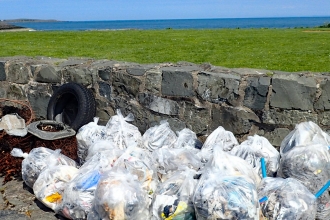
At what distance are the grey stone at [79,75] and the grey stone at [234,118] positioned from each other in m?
1.68

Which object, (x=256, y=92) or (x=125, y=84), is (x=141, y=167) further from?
(x=125, y=84)

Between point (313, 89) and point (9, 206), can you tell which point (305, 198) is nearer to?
point (313, 89)

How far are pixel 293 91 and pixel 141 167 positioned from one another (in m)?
1.75

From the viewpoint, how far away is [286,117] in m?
4.73

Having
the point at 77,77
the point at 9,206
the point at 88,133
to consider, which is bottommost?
the point at 9,206

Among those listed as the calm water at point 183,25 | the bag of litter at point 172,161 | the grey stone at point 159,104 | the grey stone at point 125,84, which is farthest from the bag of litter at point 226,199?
the calm water at point 183,25

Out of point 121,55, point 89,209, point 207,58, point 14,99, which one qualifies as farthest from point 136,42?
point 89,209

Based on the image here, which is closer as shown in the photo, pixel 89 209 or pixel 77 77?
pixel 89 209

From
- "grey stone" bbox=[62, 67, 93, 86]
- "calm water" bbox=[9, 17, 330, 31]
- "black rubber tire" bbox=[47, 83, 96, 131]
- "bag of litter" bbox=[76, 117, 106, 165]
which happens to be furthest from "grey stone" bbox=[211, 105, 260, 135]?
"calm water" bbox=[9, 17, 330, 31]

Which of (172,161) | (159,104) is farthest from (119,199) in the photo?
(159,104)

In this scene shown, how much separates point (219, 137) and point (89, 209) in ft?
5.47

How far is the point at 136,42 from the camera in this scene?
11.0m

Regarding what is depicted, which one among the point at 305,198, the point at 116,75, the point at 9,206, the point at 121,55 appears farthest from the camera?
the point at 121,55

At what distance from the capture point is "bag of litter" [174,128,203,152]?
4941mm
